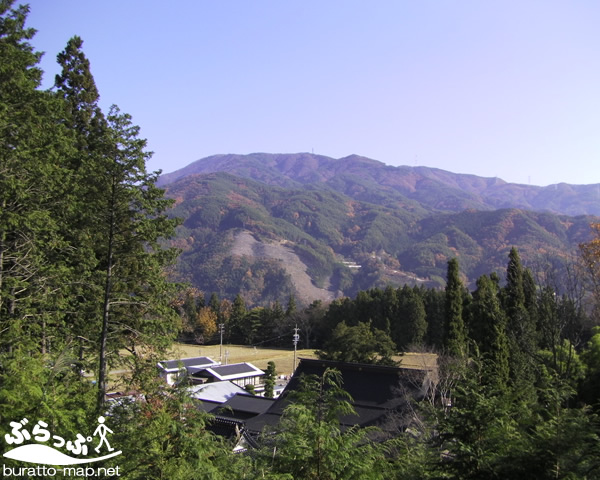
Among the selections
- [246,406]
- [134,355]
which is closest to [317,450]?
[134,355]

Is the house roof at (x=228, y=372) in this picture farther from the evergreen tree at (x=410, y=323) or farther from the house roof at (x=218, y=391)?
the evergreen tree at (x=410, y=323)

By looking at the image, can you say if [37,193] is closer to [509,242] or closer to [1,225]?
[1,225]

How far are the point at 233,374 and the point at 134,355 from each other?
26.5 metres

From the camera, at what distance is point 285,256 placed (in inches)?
6658

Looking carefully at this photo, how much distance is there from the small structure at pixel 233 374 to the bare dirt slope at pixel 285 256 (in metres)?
95.9

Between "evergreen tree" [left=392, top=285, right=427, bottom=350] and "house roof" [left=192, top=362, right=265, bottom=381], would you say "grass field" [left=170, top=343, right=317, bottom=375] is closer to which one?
"house roof" [left=192, top=362, right=265, bottom=381]

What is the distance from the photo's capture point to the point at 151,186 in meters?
10.5

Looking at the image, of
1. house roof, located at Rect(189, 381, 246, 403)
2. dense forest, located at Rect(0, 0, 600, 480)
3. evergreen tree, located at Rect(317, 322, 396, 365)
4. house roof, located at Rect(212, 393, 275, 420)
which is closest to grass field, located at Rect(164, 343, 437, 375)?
evergreen tree, located at Rect(317, 322, 396, 365)

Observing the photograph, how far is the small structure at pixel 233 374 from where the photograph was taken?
33.4 m

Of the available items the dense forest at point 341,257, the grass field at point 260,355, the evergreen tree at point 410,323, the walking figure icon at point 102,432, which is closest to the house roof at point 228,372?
the grass field at point 260,355

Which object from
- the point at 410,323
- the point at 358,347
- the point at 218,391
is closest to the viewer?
the point at 218,391

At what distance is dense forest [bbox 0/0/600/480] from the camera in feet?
14.2

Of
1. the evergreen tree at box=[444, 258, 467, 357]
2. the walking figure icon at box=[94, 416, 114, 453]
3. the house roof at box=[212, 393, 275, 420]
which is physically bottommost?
the house roof at box=[212, 393, 275, 420]

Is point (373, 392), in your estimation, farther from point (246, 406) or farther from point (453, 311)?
point (453, 311)
